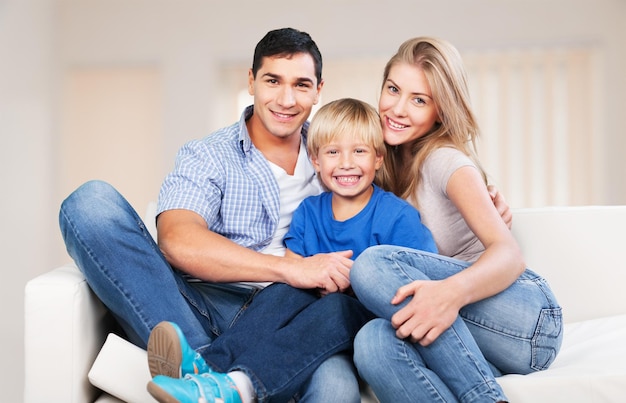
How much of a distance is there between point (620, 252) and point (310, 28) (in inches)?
143

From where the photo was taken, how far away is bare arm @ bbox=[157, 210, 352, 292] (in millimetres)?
1834

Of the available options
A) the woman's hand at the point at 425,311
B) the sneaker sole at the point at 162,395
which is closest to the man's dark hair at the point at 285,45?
the woman's hand at the point at 425,311

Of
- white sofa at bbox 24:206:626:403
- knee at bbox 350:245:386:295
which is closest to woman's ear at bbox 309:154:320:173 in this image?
knee at bbox 350:245:386:295

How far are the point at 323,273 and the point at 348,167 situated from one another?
35 cm

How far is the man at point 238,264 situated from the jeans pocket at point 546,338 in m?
0.41

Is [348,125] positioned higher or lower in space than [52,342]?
higher

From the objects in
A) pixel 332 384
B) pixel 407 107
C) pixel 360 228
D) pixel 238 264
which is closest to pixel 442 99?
pixel 407 107

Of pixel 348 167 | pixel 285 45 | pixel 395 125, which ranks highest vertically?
pixel 285 45

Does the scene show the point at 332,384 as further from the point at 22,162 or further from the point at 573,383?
the point at 22,162

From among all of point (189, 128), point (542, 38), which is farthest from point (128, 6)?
point (542, 38)

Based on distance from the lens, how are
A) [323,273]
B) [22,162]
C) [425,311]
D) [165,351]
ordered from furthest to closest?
1. [22,162]
2. [323,273]
3. [425,311]
4. [165,351]

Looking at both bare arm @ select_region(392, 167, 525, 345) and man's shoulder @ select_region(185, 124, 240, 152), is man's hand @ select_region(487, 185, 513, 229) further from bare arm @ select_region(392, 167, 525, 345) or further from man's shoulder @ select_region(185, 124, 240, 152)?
man's shoulder @ select_region(185, 124, 240, 152)

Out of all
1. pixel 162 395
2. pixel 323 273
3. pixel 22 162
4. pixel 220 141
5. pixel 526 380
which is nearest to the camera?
pixel 162 395

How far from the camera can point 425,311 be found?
1601 millimetres
